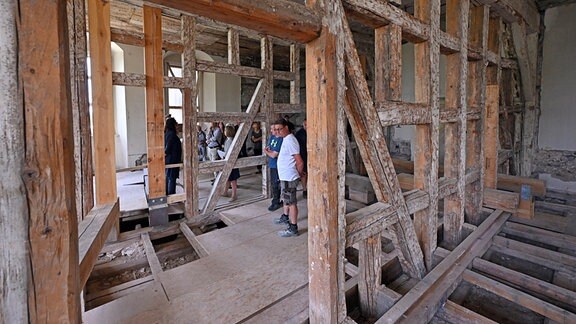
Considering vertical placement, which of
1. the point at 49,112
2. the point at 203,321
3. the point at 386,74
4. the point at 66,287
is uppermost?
the point at 386,74

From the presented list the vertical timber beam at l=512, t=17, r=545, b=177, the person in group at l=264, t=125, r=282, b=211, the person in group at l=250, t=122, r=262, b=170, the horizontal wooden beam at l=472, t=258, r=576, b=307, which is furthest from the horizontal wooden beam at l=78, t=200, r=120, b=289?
the vertical timber beam at l=512, t=17, r=545, b=177

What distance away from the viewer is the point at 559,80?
16.0 feet

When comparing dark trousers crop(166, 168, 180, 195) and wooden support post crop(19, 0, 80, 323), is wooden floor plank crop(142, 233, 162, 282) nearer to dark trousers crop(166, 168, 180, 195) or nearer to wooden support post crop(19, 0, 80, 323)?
dark trousers crop(166, 168, 180, 195)

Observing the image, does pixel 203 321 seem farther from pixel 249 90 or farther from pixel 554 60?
pixel 249 90

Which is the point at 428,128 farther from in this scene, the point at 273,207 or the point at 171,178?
the point at 171,178

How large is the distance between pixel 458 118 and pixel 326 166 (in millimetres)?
2098

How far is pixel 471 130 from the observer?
11.5ft

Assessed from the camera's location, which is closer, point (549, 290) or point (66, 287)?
point (66, 287)

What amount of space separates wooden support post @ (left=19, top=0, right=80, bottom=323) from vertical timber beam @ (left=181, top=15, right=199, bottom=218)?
322 centimetres

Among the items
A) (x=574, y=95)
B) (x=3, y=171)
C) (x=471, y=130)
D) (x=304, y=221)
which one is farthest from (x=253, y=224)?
(x=574, y=95)

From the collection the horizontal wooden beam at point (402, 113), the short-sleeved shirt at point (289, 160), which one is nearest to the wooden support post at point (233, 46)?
the short-sleeved shirt at point (289, 160)

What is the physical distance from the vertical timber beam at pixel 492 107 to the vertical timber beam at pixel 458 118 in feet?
3.39

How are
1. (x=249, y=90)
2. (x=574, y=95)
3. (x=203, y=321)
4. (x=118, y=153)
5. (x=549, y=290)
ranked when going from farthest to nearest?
1. (x=249, y=90)
2. (x=118, y=153)
3. (x=574, y=95)
4. (x=549, y=290)
5. (x=203, y=321)

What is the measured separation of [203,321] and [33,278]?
4.76ft
